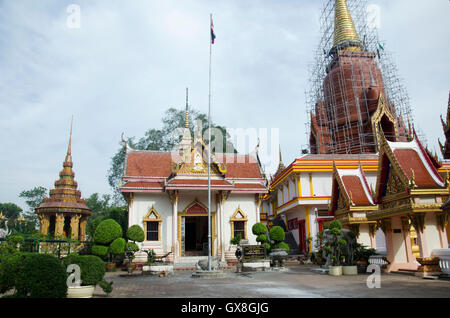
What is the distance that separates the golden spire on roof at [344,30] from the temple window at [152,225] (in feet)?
84.6

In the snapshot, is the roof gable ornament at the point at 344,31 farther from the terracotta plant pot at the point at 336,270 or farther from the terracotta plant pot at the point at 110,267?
the terracotta plant pot at the point at 110,267

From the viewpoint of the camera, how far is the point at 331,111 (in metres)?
30.2

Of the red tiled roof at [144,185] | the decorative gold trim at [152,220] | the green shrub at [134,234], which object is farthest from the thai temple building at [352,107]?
the green shrub at [134,234]

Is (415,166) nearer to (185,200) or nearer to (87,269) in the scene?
(87,269)

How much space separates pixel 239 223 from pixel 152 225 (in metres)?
5.09

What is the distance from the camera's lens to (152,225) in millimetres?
18766

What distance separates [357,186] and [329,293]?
31.0 ft

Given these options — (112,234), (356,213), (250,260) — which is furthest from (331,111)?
(112,234)

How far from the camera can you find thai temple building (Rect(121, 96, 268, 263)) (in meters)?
18.3

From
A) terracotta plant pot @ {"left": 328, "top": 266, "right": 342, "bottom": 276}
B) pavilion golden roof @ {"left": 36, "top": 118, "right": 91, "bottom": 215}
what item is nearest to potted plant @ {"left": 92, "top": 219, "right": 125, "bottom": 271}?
terracotta plant pot @ {"left": 328, "top": 266, "right": 342, "bottom": 276}

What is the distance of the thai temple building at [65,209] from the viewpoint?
29.6 m

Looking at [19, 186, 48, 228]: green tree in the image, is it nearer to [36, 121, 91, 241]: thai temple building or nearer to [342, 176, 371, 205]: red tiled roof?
[36, 121, 91, 241]: thai temple building

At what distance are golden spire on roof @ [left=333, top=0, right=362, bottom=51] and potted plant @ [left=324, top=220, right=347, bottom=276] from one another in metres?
25.8
